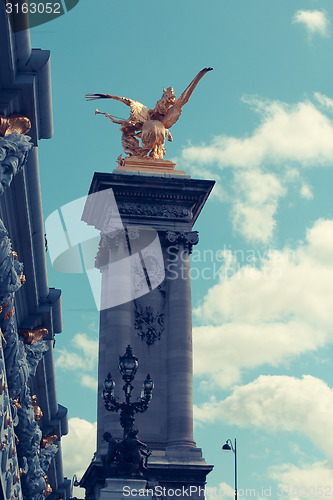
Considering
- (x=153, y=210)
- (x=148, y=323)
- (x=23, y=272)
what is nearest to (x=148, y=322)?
(x=148, y=323)

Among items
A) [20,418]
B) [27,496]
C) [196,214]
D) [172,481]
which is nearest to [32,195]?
[20,418]

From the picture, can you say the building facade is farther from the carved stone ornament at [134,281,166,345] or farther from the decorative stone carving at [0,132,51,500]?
the carved stone ornament at [134,281,166,345]

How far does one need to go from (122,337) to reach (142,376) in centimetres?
196

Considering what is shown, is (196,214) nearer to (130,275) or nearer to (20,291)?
(130,275)

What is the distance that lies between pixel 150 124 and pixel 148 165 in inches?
103

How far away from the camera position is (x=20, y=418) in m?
23.9

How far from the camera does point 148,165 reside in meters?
46.4

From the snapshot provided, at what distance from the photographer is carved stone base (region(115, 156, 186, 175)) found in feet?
151

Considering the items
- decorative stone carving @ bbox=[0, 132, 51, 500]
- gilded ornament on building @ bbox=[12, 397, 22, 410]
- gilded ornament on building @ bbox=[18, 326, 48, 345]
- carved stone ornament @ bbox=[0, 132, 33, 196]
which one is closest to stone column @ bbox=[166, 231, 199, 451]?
decorative stone carving @ bbox=[0, 132, 51, 500]

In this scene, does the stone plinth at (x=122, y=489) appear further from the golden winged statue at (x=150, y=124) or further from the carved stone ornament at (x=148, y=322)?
the golden winged statue at (x=150, y=124)

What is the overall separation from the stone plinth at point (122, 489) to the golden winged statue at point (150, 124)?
87.7 feet

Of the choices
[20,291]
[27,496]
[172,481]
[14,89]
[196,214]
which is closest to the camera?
[14,89]

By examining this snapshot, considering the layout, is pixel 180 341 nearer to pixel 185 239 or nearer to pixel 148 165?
pixel 185 239

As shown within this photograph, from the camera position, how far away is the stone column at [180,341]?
1617 inches
